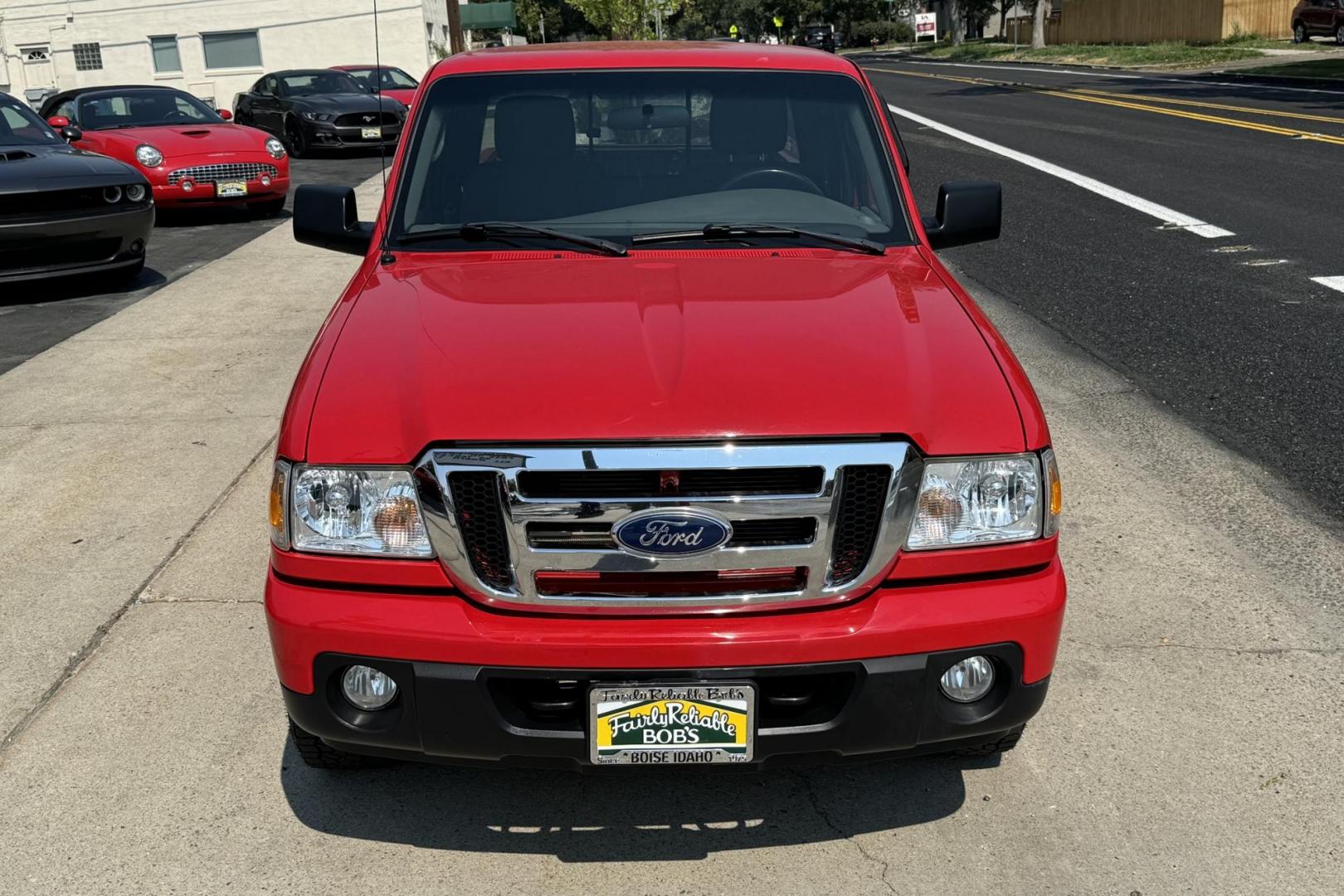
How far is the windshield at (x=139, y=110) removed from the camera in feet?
46.8

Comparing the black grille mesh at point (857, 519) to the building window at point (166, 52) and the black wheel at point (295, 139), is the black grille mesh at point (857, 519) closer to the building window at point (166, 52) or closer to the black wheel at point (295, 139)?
the black wheel at point (295, 139)

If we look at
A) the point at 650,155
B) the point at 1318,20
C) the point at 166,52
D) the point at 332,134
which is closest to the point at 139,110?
the point at 332,134

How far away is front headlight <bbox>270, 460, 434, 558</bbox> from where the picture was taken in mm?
2791

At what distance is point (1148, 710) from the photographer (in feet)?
12.1

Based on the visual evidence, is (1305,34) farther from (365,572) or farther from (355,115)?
(365,572)

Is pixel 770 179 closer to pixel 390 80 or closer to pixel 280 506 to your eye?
pixel 280 506

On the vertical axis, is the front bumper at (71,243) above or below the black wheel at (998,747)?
above

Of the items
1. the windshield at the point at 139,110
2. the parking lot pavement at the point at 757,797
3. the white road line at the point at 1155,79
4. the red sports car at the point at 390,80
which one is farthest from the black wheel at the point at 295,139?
the white road line at the point at 1155,79

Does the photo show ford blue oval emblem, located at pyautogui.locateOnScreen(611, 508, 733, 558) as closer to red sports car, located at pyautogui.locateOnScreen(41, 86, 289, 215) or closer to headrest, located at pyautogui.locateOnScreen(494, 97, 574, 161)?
headrest, located at pyautogui.locateOnScreen(494, 97, 574, 161)

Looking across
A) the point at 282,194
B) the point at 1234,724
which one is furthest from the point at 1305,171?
the point at 1234,724

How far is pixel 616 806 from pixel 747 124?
2.15 metres

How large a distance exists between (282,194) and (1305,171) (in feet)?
35.8

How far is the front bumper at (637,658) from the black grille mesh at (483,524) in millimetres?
81

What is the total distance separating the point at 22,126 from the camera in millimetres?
10445
